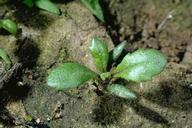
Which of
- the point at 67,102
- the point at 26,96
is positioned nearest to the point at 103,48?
the point at 67,102

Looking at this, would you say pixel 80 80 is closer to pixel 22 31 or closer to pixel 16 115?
pixel 16 115

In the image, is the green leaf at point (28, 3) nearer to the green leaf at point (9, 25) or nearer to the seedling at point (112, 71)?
the green leaf at point (9, 25)

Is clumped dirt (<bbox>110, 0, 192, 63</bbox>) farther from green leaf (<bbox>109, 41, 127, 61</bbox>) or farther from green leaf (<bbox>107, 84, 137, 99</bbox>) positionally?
green leaf (<bbox>107, 84, 137, 99</bbox>)

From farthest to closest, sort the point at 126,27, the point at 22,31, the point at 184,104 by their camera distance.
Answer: the point at 126,27 → the point at 22,31 → the point at 184,104

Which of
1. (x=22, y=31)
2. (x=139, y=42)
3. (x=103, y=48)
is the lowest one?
(x=139, y=42)

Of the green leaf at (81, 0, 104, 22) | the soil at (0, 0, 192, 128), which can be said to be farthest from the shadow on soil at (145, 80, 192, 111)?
the green leaf at (81, 0, 104, 22)

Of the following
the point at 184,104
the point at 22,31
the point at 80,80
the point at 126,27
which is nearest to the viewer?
the point at 80,80

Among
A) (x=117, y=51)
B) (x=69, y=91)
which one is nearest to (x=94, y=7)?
(x=117, y=51)

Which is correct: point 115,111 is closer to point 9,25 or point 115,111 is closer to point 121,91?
point 121,91

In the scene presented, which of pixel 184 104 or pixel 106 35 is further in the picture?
pixel 106 35
